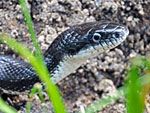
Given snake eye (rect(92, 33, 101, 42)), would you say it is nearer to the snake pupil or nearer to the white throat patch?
the snake pupil

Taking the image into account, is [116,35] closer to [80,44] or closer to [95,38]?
[95,38]

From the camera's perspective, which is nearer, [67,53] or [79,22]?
[67,53]

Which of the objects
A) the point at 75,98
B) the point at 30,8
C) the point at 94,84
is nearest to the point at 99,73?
the point at 94,84

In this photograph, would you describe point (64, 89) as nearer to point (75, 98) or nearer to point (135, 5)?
point (75, 98)

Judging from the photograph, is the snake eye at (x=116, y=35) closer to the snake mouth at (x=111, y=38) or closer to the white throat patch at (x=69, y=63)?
the snake mouth at (x=111, y=38)

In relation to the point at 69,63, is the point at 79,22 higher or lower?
higher

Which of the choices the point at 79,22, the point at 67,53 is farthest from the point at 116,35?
the point at 79,22
